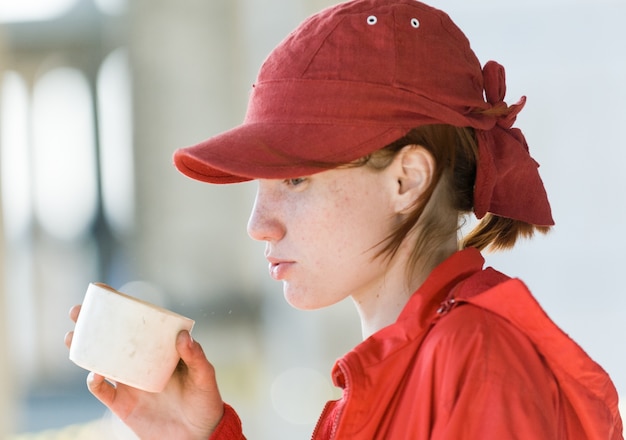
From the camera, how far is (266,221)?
0.95 meters

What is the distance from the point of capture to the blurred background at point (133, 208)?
8.53ft

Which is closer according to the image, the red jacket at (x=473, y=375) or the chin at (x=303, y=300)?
the red jacket at (x=473, y=375)

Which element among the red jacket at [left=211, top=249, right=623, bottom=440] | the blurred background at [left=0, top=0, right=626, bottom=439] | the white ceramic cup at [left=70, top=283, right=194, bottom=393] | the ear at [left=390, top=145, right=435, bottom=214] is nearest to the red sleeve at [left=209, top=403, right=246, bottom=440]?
the white ceramic cup at [left=70, top=283, right=194, bottom=393]

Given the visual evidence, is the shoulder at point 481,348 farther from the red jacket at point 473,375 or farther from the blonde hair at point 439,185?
the blonde hair at point 439,185

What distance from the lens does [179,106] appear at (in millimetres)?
2803

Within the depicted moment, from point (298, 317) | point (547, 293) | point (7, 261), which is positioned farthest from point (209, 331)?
point (547, 293)

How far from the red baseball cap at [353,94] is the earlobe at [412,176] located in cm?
4

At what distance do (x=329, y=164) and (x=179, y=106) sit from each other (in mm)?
1954

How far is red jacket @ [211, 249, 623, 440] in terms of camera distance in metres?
0.79

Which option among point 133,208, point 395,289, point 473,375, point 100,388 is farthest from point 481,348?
point 133,208

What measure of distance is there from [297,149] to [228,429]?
0.38 meters

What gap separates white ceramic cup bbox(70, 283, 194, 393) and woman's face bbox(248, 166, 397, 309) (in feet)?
0.46

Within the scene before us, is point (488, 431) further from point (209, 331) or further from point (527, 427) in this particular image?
point (209, 331)

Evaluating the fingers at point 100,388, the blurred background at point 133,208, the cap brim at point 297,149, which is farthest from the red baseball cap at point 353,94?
the blurred background at point 133,208
